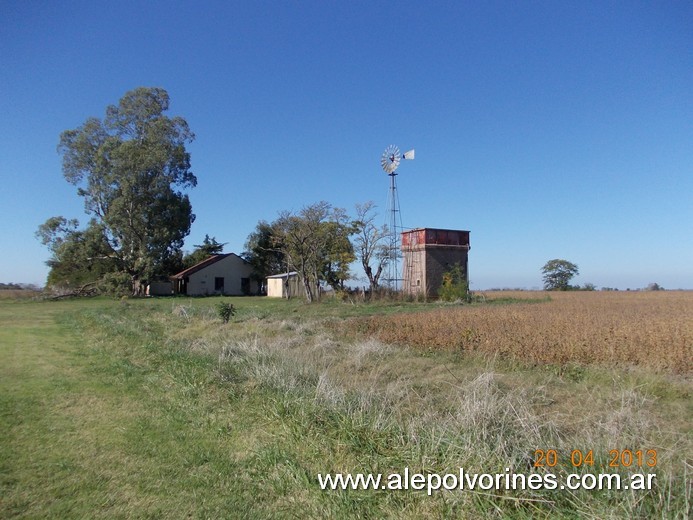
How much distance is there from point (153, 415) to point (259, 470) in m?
2.45

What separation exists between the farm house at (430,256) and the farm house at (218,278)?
20.9m

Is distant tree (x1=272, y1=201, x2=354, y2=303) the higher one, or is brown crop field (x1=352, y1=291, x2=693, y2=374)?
distant tree (x1=272, y1=201, x2=354, y2=303)

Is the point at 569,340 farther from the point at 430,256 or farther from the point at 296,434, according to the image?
the point at 430,256

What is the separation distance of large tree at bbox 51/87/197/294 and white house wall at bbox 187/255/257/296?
4987 mm

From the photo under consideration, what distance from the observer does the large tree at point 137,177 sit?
39.6 meters

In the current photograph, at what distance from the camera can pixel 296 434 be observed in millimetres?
4578

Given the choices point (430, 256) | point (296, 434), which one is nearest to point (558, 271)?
point (430, 256)

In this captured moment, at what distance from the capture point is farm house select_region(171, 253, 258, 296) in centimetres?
4744

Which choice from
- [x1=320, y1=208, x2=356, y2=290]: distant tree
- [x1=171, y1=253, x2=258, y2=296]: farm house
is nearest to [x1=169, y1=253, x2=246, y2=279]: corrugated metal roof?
[x1=171, y1=253, x2=258, y2=296]: farm house

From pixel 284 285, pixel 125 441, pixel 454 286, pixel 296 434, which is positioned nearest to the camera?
pixel 296 434
